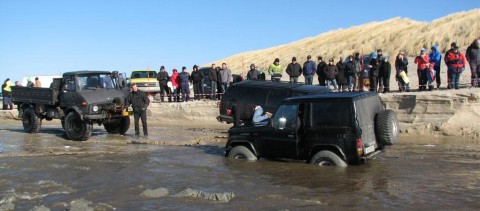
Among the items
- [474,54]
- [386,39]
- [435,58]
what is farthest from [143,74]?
[386,39]

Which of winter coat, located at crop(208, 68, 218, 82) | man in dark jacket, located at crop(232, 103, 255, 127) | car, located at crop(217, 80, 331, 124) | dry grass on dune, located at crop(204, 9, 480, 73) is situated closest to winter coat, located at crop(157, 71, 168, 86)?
winter coat, located at crop(208, 68, 218, 82)

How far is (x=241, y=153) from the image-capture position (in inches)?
474

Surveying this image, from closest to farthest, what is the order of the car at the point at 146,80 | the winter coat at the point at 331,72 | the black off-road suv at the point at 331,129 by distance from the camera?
the black off-road suv at the point at 331,129 < the winter coat at the point at 331,72 < the car at the point at 146,80

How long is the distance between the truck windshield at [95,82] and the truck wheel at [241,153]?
6.69 metres

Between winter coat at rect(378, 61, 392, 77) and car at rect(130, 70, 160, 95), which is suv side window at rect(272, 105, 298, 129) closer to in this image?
winter coat at rect(378, 61, 392, 77)

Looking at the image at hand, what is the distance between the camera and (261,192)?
351 inches

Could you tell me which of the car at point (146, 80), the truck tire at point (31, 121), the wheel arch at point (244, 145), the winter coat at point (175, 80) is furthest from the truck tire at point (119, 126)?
the car at point (146, 80)

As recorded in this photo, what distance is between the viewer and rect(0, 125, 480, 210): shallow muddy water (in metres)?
8.20

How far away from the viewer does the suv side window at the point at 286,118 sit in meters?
11.0

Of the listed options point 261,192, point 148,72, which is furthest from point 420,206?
Answer: point 148,72

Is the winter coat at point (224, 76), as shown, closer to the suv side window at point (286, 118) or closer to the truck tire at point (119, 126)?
the truck tire at point (119, 126)

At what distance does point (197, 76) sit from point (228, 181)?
14733mm

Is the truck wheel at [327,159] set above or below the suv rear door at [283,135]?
below

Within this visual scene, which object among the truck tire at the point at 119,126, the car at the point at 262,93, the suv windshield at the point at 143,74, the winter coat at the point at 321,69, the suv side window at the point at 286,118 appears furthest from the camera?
the suv windshield at the point at 143,74
